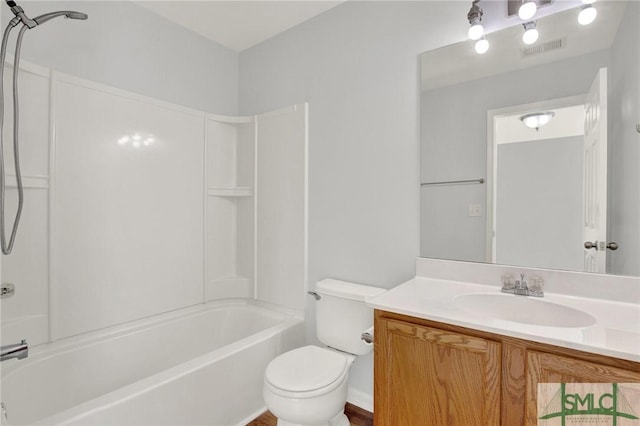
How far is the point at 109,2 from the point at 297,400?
249cm

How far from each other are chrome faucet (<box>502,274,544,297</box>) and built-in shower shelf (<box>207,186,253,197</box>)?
1.88 metres

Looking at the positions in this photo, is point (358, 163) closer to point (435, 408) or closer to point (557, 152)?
point (557, 152)

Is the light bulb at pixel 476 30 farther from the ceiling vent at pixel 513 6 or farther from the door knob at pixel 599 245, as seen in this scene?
the door knob at pixel 599 245

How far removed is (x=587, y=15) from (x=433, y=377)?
1590 millimetres

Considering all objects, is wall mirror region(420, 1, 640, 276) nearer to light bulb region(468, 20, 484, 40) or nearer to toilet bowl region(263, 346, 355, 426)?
light bulb region(468, 20, 484, 40)

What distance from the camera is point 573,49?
4.44ft

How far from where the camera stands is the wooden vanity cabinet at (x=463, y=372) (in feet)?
3.05

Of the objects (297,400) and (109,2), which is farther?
(109,2)

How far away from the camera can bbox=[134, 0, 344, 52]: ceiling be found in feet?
6.77

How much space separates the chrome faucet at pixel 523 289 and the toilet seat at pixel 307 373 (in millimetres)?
878

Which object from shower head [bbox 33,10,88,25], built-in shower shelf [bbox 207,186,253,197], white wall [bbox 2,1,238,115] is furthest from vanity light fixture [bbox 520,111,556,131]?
white wall [bbox 2,1,238,115]

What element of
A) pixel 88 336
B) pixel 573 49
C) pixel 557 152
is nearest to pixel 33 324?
pixel 88 336

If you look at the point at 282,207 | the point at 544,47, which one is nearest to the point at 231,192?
the point at 282,207

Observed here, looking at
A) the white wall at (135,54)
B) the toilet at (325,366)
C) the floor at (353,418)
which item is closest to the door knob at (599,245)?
the toilet at (325,366)
